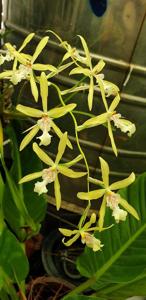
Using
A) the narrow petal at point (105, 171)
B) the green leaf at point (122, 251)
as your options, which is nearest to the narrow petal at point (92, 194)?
the narrow petal at point (105, 171)

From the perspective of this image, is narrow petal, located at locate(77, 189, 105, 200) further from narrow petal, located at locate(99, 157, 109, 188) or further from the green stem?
the green stem

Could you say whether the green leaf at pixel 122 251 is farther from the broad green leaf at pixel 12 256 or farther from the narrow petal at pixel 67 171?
the narrow petal at pixel 67 171

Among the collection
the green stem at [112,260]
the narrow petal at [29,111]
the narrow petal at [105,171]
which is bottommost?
the green stem at [112,260]

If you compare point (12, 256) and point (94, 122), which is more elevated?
point (94, 122)

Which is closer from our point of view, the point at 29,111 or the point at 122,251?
the point at 29,111

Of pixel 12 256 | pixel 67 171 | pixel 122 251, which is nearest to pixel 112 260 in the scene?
pixel 122 251

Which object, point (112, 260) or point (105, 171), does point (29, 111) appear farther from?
point (112, 260)

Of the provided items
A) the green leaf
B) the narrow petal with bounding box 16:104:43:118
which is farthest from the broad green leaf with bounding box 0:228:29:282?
the narrow petal with bounding box 16:104:43:118
